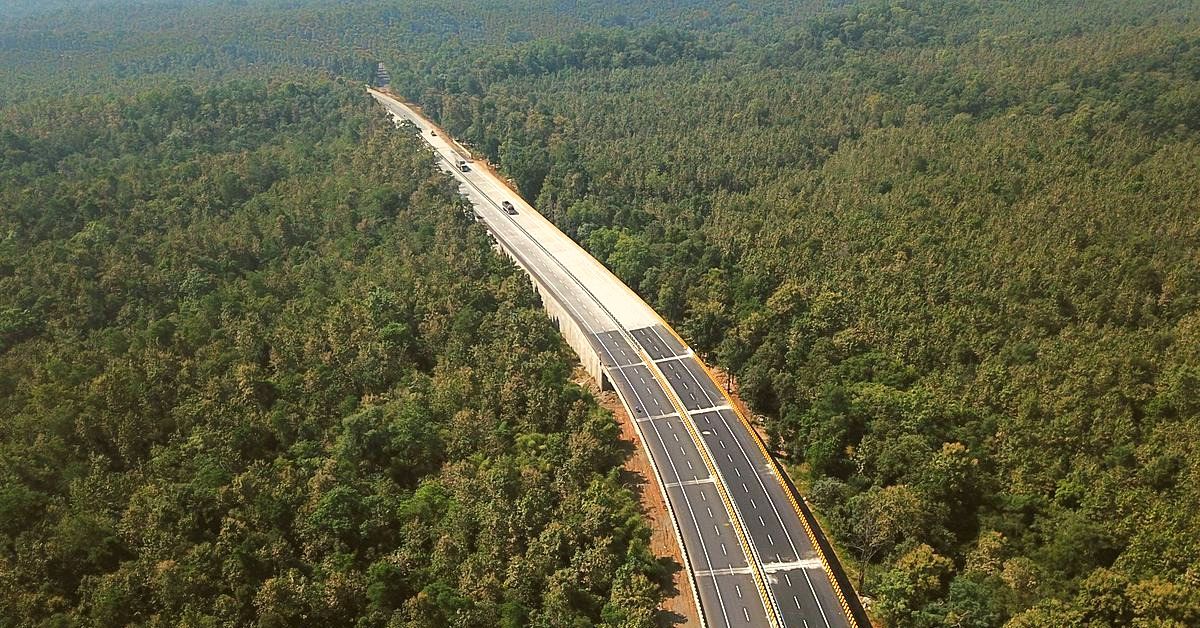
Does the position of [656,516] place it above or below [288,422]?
below

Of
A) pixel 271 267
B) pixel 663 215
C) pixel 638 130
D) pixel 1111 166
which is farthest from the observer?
pixel 638 130

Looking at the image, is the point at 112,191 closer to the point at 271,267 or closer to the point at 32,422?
the point at 271,267

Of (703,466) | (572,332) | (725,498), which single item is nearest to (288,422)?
(572,332)

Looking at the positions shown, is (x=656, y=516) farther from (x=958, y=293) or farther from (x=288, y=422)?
(x=958, y=293)

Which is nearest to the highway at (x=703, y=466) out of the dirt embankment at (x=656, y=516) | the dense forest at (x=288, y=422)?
the dirt embankment at (x=656, y=516)

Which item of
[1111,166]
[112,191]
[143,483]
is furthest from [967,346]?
[112,191]

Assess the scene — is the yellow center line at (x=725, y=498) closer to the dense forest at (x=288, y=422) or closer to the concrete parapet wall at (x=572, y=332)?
the concrete parapet wall at (x=572, y=332)
